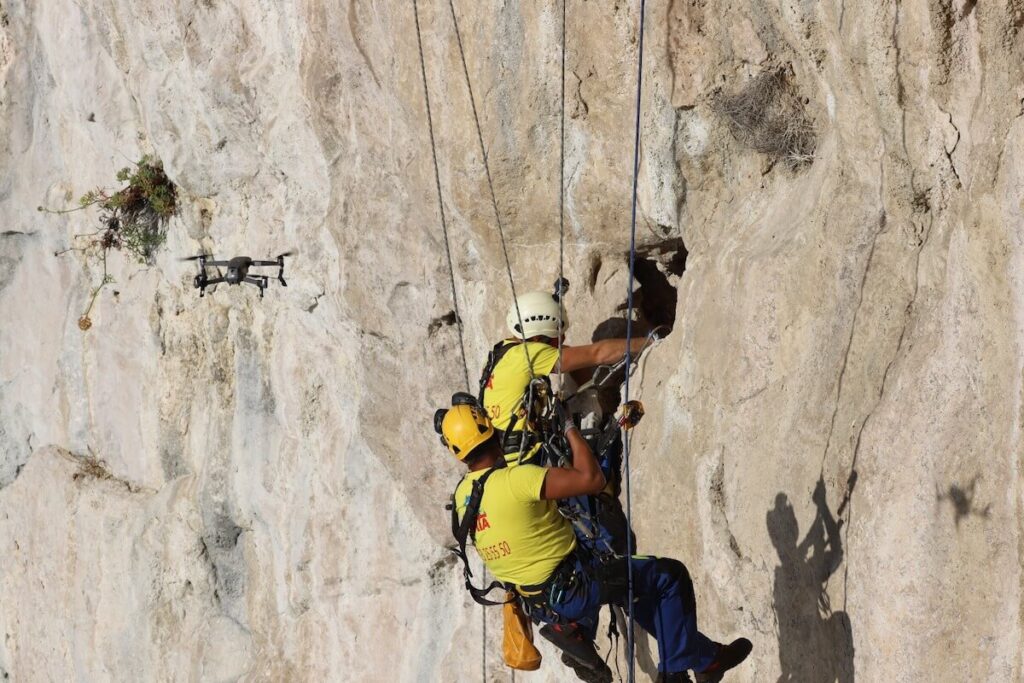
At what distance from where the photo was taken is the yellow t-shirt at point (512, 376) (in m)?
7.80

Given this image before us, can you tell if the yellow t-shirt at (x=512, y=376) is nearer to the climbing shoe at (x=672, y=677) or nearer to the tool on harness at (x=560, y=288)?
the tool on harness at (x=560, y=288)

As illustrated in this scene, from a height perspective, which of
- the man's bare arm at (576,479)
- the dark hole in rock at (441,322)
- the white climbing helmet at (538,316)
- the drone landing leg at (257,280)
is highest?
the drone landing leg at (257,280)

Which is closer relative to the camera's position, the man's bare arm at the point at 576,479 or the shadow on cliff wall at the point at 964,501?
the shadow on cliff wall at the point at 964,501

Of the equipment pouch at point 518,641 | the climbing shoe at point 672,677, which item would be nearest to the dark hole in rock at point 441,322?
the equipment pouch at point 518,641

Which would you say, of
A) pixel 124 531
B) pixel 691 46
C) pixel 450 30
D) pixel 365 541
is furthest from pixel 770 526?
pixel 124 531

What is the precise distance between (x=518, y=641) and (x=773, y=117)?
3546mm

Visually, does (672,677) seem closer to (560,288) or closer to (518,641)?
(518,641)

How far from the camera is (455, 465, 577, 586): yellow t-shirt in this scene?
20.3 ft

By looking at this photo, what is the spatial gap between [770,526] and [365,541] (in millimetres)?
5010

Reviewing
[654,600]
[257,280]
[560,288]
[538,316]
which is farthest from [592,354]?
[257,280]

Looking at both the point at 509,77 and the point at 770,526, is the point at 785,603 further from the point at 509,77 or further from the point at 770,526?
the point at 509,77

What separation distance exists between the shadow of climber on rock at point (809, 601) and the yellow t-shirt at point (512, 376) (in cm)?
186

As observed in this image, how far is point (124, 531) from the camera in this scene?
43.4ft

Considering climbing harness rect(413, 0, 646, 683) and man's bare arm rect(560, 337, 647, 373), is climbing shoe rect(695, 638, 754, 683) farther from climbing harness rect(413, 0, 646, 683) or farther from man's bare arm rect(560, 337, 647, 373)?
man's bare arm rect(560, 337, 647, 373)
